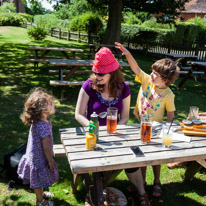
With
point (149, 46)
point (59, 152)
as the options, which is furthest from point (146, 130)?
point (149, 46)

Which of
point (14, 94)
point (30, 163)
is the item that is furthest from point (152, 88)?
point (14, 94)

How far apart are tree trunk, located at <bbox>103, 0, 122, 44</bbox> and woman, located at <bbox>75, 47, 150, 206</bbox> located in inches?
458

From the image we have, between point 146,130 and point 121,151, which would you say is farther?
point 146,130

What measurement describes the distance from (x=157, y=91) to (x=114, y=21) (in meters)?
11.9

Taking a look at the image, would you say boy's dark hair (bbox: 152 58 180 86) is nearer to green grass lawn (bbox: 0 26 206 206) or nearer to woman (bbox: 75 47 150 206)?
woman (bbox: 75 47 150 206)

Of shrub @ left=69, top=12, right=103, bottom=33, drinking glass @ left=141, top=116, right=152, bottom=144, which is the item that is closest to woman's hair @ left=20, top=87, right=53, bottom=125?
drinking glass @ left=141, top=116, right=152, bottom=144

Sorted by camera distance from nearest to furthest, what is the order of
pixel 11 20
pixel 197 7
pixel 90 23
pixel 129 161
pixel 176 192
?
pixel 129 161 → pixel 176 192 → pixel 90 23 → pixel 11 20 → pixel 197 7

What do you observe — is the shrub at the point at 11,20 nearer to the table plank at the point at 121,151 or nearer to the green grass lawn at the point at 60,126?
the green grass lawn at the point at 60,126

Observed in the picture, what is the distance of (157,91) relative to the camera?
111 inches

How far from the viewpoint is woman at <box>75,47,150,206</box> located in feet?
8.51

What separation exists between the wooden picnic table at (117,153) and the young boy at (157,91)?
40cm

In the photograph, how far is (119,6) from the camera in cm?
1337

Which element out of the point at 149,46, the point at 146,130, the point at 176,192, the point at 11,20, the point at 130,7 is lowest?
the point at 176,192

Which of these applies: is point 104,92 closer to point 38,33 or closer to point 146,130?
point 146,130
